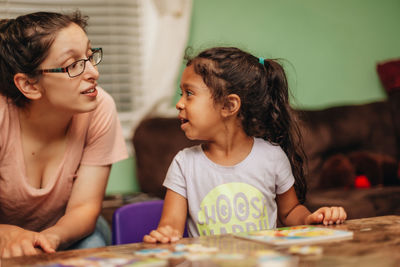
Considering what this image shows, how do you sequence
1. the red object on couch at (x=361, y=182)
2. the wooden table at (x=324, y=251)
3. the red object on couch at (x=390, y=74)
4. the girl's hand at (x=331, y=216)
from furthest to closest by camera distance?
the red object on couch at (x=390, y=74), the red object on couch at (x=361, y=182), the girl's hand at (x=331, y=216), the wooden table at (x=324, y=251)

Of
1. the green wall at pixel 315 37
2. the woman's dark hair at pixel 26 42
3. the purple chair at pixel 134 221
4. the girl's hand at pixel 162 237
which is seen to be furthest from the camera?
the green wall at pixel 315 37

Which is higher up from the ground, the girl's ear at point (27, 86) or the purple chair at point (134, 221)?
the girl's ear at point (27, 86)

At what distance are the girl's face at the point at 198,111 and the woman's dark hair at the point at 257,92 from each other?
0.03 meters

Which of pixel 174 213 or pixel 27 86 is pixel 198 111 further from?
pixel 27 86

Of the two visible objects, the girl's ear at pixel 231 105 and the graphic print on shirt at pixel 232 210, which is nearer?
the graphic print on shirt at pixel 232 210

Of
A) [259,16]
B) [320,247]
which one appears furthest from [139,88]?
[320,247]

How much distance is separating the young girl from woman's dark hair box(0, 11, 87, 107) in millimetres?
433

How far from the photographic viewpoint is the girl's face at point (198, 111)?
5.40ft

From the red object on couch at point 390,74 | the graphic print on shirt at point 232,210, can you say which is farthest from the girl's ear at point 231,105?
the red object on couch at point 390,74

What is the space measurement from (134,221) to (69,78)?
0.58 meters

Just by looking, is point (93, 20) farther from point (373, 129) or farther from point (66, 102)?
point (373, 129)

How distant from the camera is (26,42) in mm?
1545

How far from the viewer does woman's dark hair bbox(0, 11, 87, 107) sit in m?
1.54

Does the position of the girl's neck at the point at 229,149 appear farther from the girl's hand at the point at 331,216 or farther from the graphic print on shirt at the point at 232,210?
the girl's hand at the point at 331,216
